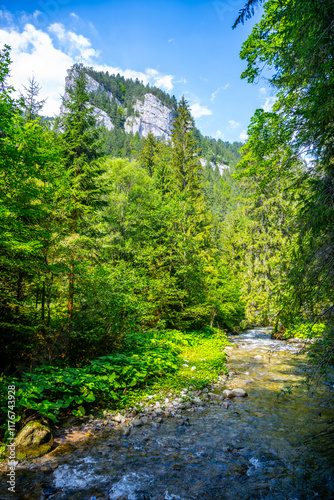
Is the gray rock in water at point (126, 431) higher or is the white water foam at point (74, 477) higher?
the white water foam at point (74, 477)

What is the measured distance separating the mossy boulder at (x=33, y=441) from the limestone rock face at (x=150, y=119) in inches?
6265

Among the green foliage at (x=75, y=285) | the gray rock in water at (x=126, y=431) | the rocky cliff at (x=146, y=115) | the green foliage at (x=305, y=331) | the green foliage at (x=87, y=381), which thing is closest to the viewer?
the green foliage at (x=305, y=331)

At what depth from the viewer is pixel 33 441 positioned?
3.98 metres

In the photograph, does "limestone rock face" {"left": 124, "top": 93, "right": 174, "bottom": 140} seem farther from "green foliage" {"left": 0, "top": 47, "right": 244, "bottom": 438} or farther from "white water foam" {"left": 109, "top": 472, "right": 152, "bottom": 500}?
"white water foam" {"left": 109, "top": 472, "right": 152, "bottom": 500}

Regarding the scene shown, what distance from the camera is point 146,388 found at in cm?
682

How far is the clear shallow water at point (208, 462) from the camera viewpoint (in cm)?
339

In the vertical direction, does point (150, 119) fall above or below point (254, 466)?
above

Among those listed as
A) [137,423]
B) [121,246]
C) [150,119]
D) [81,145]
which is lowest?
[137,423]

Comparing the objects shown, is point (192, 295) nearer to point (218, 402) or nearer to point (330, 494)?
point (218, 402)

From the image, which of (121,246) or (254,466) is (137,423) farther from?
(121,246)

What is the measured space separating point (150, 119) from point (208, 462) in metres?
173

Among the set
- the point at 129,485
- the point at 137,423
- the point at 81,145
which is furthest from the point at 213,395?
the point at 81,145

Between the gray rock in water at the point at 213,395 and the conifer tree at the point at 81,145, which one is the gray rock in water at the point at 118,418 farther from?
the conifer tree at the point at 81,145

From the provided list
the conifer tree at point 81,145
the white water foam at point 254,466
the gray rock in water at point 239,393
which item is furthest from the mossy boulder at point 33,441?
the conifer tree at point 81,145
